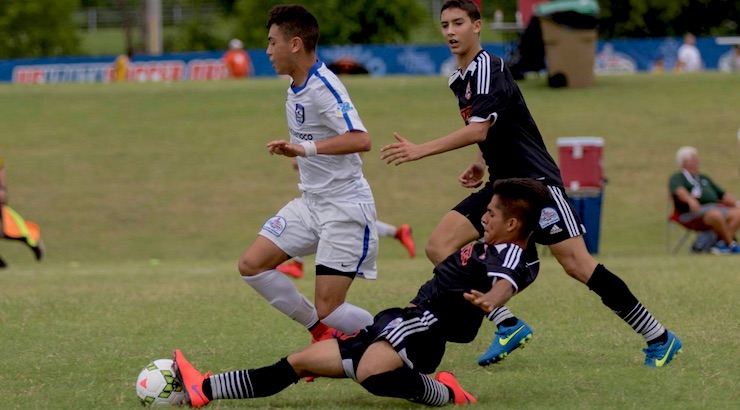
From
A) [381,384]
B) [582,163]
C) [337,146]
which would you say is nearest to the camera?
[381,384]

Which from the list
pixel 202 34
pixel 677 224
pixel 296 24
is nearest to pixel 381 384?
pixel 296 24

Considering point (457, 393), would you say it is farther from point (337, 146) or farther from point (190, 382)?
point (337, 146)

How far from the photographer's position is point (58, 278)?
12.7 meters

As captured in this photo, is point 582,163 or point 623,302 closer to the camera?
point 623,302

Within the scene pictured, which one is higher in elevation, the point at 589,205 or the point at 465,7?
the point at 465,7

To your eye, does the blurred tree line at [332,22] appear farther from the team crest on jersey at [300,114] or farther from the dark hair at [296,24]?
the team crest on jersey at [300,114]

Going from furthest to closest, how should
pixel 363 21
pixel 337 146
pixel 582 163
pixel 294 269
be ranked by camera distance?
1. pixel 363 21
2. pixel 582 163
3. pixel 294 269
4. pixel 337 146

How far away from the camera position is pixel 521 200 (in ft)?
19.1

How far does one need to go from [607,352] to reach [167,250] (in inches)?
455

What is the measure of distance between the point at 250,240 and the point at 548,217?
12.0 m

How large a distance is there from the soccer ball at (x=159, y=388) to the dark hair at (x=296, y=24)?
2.10 meters

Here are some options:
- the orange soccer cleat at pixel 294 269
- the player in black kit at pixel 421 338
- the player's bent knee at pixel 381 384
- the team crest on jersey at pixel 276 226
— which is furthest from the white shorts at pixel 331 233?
the orange soccer cleat at pixel 294 269

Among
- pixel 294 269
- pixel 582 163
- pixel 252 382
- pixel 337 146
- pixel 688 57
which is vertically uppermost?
pixel 337 146

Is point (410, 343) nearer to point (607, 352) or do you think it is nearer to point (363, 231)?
point (363, 231)
